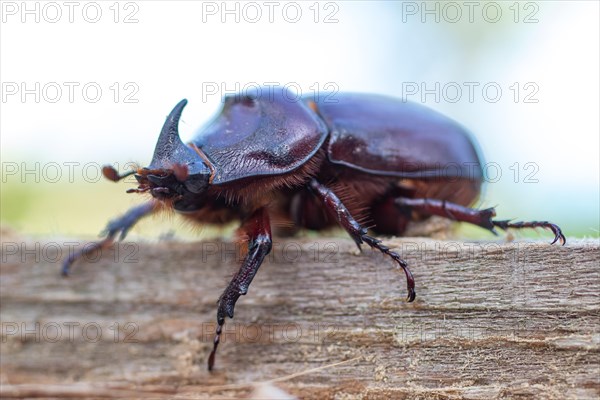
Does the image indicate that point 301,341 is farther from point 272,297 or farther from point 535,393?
point 535,393

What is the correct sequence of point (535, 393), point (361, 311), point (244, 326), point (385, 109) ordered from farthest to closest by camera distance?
point (385, 109), point (244, 326), point (361, 311), point (535, 393)

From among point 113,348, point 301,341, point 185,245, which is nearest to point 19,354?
point 113,348

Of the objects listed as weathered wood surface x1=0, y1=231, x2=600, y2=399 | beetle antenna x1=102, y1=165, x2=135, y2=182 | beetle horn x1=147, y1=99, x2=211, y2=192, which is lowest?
weathered wood surface x1=0, y1=231, x2=600, y2=399

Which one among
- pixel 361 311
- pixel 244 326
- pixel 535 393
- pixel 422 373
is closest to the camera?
pixel 535 393

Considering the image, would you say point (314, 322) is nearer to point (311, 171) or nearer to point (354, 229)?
point (354, 229)

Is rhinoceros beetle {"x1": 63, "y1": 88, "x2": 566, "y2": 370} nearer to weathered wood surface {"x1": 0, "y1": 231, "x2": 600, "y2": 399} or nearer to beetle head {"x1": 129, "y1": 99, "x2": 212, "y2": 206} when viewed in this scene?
beetle head {"x1": 129, "y1": 99, "x2": 212, "y2": 206}

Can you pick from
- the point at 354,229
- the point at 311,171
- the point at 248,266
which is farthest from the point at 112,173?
the point at 354,229

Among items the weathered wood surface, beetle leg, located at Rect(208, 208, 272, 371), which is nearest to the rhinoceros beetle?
beetle leg, located at Rect(208, 208, 272, 371)
